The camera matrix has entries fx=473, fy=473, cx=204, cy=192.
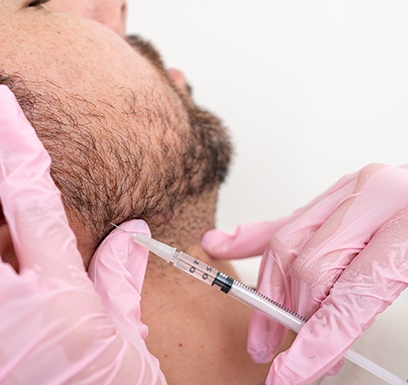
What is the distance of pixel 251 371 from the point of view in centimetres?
102

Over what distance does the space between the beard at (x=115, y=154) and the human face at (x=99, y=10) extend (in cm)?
20

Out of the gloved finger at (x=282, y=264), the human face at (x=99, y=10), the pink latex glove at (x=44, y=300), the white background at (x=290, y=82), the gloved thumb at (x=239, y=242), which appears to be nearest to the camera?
the pink latex glove at (x=44, y=300)

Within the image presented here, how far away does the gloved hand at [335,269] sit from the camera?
2.56 ft

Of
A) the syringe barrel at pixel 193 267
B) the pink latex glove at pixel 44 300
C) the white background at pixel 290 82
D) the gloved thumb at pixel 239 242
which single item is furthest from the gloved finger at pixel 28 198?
the white background at pixel 290 82

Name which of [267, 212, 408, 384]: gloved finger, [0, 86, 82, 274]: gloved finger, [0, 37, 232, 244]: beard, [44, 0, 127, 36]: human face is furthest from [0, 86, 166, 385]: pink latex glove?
[44, 0, 127, 36]: human face

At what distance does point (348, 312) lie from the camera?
30.6 inches

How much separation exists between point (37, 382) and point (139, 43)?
0.89 m

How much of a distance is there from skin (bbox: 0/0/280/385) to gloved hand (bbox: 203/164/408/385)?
0.14 meters

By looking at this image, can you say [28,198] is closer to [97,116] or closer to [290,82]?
[97,116]

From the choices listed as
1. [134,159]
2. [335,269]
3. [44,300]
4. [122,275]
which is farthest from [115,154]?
[335,269]

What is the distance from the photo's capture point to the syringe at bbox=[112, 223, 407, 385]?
31.5 inches

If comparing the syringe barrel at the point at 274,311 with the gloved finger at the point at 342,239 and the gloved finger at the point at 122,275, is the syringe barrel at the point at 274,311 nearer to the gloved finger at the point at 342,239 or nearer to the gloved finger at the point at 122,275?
the gloved finger at the point at 342,239

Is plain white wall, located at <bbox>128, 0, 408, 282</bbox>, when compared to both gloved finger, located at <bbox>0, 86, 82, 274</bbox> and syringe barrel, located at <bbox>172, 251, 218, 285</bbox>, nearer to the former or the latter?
syringe barrel, located at <bbox>172, 251, 218, 285</bbox>

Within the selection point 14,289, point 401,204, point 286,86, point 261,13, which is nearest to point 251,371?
Result: point 401,204
